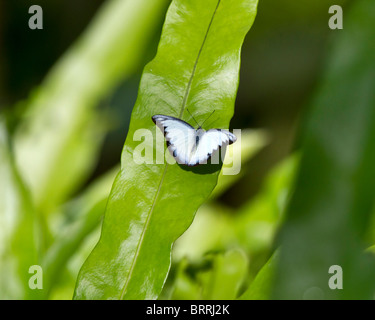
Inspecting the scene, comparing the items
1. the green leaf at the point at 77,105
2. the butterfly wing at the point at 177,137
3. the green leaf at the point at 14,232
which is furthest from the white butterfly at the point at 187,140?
the green leaf at the point at 77,105

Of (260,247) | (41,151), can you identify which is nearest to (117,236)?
(260,247)

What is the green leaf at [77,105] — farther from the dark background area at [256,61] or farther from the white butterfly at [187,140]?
the dark background area at [256,61]

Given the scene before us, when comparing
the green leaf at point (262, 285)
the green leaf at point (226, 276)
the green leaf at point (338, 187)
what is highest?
the green leaf at point (338, 187)

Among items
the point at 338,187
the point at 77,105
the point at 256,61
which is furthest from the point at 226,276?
the point at 256,61

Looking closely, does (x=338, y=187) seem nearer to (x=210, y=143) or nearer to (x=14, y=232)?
(x=210, y=143)

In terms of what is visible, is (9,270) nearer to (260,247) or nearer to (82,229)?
(82,229)

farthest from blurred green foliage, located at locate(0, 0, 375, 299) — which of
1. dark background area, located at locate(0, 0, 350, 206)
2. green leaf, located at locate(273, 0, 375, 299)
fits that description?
dark background area, located at locate(0, 0, 350, 206)
